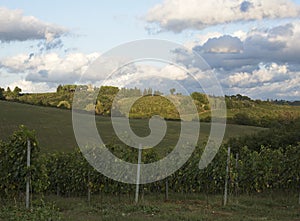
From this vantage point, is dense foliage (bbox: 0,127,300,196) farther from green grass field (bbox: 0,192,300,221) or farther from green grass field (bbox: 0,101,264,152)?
green grass field (bbox: 0,101,264,152)

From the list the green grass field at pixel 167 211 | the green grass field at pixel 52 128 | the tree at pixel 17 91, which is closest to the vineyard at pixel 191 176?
the green grass field at pixel 167 211

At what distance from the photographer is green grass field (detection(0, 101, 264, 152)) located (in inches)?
1774

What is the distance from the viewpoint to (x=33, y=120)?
5678 cm

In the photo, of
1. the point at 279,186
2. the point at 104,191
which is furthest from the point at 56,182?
the point at 279,186

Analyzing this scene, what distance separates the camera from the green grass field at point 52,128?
45.1 meters

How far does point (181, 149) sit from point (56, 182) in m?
5.52

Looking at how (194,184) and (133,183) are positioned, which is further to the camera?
(194,184)

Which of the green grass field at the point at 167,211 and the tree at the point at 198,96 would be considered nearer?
the green grass field at the point at 167,211

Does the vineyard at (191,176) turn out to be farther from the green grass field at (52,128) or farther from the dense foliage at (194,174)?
the green grass field at (52,128)

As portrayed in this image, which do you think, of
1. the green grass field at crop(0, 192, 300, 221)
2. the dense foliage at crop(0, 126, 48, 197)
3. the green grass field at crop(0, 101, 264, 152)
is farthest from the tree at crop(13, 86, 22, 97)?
the dense foliage at crop(0, 126, 48, 197)

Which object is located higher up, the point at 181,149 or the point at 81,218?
the point at 181,149

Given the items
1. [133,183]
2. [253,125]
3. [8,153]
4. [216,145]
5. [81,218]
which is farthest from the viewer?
[253,125]

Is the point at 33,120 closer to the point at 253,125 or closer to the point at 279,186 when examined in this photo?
the point at 253,125

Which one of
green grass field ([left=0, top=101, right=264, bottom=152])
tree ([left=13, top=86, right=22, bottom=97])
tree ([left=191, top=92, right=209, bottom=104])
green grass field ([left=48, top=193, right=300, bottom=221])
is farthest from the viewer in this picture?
tree ([left=13, top=86, right=22, bottom=97])
